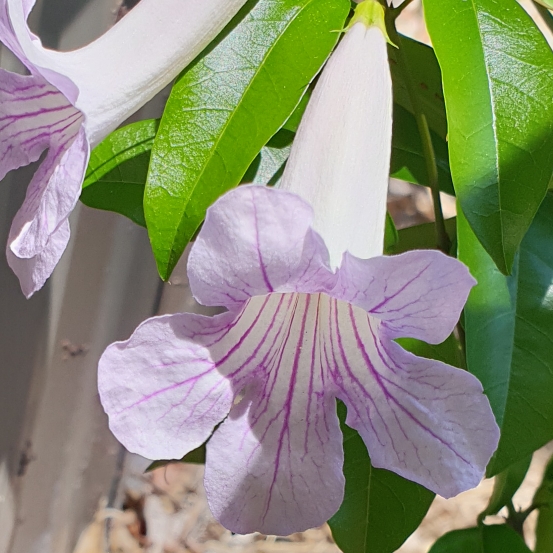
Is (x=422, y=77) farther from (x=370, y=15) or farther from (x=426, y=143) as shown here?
(x=370, y=15)

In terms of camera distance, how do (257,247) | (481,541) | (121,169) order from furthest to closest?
(481,541) < (121,169) < (257,247)

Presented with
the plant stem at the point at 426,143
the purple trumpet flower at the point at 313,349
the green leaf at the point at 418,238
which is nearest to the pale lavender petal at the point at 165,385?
the purple trumpet flower at the point at 313,349

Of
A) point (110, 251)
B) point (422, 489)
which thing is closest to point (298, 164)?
point (422, 489)

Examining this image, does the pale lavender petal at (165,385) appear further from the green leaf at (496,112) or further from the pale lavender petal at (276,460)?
the green leaf at (496,112)

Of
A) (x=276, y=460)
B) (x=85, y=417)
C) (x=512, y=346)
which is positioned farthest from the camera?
(x=85, y=417)

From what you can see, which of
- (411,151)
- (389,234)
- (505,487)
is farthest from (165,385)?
(505,487)

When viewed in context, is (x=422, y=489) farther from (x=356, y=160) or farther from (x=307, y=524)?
(x=356, y=160)

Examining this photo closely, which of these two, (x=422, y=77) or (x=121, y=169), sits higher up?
(x=422, y=77)
